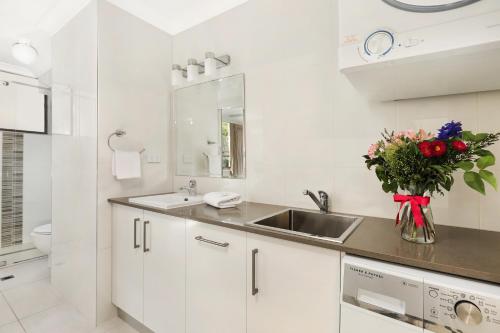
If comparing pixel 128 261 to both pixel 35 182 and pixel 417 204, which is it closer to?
pixel 417 204

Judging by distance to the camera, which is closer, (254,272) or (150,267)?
(254,272)

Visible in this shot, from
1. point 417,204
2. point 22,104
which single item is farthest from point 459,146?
point 22,104

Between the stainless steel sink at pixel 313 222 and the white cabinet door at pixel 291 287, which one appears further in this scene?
the stainless steel sink at pixel 313 222

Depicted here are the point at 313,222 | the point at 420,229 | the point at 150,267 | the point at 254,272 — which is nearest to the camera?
the point at 420,229

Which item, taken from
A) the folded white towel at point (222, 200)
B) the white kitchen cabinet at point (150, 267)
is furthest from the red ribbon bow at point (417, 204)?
the white kitchen cabinet at point (150, 267)

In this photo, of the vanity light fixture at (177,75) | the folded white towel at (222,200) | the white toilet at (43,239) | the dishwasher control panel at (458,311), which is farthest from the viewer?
Result: the white toilet at (43,239)

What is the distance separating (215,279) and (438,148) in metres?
1.09

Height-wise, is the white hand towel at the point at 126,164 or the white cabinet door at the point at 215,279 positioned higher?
the white hand towel at the point at 126,164

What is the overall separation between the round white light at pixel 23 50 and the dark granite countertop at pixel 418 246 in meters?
2.60

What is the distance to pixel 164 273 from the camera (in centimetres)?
147

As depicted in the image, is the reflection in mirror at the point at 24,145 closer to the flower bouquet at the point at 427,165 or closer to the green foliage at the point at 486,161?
the flower bouquet at the point at 427,165

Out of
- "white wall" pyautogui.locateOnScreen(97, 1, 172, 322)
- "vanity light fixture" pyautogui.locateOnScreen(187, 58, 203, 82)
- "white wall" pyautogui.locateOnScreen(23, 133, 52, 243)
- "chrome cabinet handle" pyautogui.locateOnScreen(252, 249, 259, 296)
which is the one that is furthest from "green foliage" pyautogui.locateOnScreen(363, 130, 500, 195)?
"white wall" pyautogui.locateOnScreen(23, 133, 52, 243)

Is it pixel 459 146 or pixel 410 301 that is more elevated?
pixel 459 146

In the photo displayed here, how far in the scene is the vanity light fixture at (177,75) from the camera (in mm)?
2090
